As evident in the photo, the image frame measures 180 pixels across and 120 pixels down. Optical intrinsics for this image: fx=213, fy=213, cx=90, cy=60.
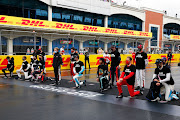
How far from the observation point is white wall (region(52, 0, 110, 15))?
1292 inches

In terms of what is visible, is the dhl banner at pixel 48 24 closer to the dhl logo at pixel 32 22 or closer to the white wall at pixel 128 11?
the dhl logo at pixel 32 22

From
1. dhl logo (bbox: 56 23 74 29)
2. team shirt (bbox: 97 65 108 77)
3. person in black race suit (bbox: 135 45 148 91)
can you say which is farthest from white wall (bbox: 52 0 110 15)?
person in black race suit (bbox: 135 45 148 91)

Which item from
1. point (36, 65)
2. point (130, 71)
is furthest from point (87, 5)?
point (130, 71)

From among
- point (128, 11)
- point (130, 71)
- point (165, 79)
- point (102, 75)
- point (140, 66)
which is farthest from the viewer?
point (128, 11)

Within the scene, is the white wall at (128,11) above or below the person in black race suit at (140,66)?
above

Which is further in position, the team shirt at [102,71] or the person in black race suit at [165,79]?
the team shirt at [102,71]

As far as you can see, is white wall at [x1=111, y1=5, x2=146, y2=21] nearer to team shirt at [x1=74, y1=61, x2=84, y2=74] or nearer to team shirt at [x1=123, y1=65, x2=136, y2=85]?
team shirt at [x1=74, y1=61, x2=84, y2=74]

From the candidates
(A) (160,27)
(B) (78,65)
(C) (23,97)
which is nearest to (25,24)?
(B) (78,65)

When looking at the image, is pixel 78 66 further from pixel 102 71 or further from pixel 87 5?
pixel 87 5

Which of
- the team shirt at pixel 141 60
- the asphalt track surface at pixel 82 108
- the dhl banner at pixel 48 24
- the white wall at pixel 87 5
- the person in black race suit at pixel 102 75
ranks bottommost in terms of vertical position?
the asphalt track surface at pixel 82 108

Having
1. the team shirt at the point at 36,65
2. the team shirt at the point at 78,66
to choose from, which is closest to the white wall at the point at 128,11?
the team shirt at the point at 36,65

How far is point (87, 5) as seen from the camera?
36.7 meters

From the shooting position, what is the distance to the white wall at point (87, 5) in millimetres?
32819

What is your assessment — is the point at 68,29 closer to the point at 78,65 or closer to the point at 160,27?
the point at 78,65
